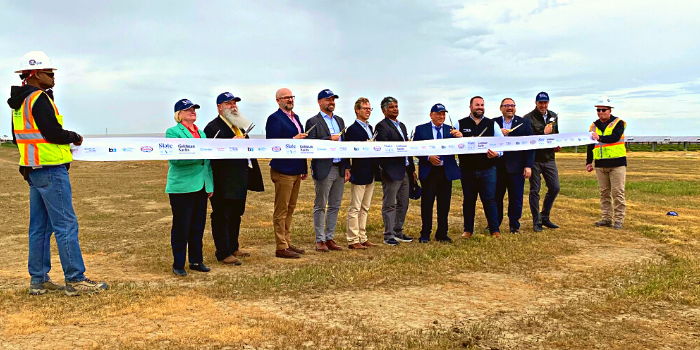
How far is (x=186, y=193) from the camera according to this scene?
6266mm

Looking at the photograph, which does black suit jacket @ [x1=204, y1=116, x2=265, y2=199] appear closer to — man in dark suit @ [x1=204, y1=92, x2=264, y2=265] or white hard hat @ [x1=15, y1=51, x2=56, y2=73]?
man in dark suit @ [x1=204, y1=92, x2=264, y2=265]

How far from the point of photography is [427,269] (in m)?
6.39

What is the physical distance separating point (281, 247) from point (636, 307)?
437 centimetres

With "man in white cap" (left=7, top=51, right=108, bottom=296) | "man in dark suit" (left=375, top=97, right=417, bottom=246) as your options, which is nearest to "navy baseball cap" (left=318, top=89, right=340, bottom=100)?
"man in dark suit" (left=375, top=97, right=417, bottom=246)

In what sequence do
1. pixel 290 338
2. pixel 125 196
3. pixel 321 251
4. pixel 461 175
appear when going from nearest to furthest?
pixel 290 338 < pixel 321 251 < pixel 461 175 < pixel 125 196

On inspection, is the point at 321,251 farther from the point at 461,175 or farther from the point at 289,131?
the point at 461,175

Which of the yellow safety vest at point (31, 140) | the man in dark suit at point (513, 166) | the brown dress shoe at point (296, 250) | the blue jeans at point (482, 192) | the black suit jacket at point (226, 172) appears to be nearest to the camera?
the yellow safety vest at point (31, 140)

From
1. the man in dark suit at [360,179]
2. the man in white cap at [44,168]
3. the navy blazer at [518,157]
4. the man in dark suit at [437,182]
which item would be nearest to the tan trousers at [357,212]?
the man in dark suit at [360,179]

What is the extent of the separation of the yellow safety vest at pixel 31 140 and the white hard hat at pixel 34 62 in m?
0.27

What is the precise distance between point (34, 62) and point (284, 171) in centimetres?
323

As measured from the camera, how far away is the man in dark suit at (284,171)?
737 cm

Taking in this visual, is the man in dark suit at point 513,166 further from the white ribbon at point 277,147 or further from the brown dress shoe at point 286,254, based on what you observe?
the brown dress shoe at point 286,254

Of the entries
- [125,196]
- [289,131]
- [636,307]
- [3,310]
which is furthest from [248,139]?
[125,196]

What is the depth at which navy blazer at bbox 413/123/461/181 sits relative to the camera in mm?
8467
